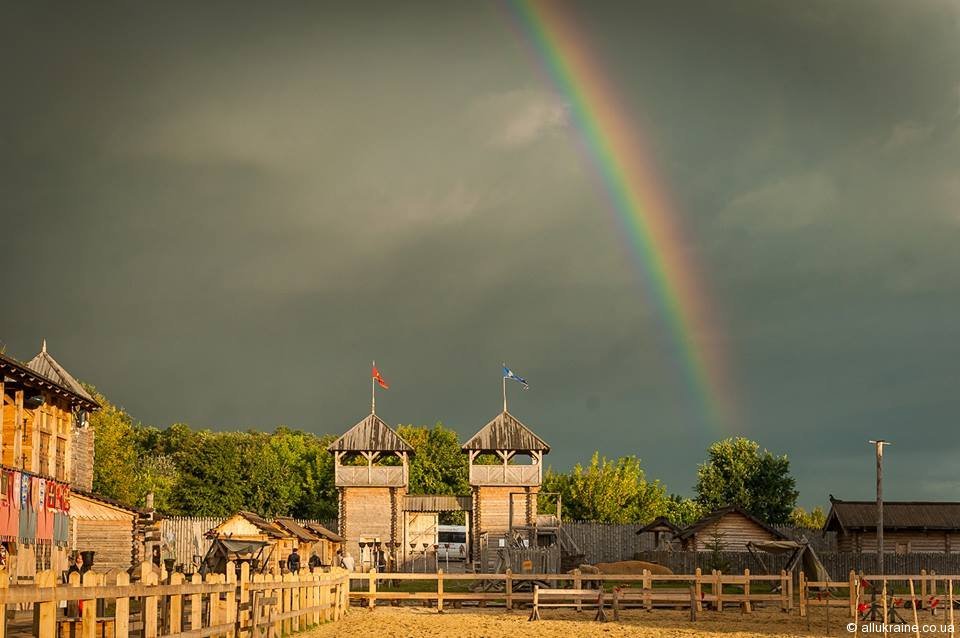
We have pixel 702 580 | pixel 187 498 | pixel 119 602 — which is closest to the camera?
pixel 119 602

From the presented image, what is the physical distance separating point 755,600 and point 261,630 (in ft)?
64.9

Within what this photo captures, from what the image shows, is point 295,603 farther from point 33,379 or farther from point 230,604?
point 33,379

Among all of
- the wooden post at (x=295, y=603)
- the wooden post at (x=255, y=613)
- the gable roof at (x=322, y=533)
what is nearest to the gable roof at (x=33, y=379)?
the wooden post at (x=295, y=603)

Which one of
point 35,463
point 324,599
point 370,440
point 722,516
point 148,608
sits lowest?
point 324,599

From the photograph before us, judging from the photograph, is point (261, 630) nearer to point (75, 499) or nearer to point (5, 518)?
point (5, 518)

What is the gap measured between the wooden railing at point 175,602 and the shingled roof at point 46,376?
7.26 m

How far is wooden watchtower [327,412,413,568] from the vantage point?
76.5 metres

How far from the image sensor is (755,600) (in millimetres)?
36312

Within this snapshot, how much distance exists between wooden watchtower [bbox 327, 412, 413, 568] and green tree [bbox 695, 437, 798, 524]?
31.6 m

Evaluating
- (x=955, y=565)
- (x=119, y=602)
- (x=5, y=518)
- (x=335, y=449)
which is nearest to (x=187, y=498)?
(x=335, y=449)

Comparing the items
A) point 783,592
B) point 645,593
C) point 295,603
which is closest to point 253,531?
point 645,593

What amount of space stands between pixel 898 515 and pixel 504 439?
82.7ft

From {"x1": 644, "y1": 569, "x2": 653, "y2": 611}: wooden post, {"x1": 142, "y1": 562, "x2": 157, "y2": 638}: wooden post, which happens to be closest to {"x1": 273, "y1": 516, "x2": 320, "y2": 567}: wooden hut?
{"x1": 644, "y1": 569, "x2": 653, "y2": 611}: wooden post

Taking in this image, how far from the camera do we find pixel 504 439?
3056 inches
